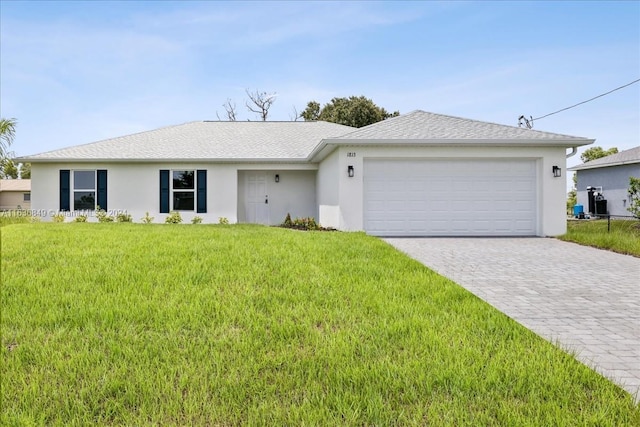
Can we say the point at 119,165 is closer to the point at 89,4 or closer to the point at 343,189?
the point at 343,189

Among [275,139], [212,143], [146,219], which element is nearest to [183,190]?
[146,219]

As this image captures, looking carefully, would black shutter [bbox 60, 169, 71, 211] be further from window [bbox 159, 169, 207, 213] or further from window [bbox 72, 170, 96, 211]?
window [bbox 159, 169, 207, 213]

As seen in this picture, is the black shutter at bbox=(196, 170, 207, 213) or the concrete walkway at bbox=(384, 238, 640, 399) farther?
the black shutter at bbox=(196, 170, 207, 213)

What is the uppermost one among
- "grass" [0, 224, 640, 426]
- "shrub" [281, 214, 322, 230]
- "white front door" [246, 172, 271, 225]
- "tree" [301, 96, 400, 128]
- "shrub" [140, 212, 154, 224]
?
"tree" [301, 96, 400, 128]

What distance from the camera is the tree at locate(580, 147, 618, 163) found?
38250 mm

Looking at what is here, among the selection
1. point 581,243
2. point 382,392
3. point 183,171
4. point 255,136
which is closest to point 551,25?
point 581,243

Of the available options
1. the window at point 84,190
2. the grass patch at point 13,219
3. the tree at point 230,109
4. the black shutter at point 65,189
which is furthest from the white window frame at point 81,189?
the tree at point 230,109

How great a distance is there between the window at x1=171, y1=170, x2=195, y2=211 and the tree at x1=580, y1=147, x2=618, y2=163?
39461mm

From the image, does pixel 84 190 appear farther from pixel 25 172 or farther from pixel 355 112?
pixel 25 172

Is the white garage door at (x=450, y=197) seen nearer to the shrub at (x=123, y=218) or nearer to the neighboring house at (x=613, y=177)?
the shrub at (x=123, y=218)

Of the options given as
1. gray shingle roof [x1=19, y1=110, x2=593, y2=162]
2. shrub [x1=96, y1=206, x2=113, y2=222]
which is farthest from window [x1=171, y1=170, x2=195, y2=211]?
shrub [x1=96, y1=206, x2=113, y2=222]

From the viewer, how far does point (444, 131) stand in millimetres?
12383

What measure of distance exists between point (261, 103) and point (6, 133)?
20.9 m

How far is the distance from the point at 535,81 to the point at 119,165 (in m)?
18.5
